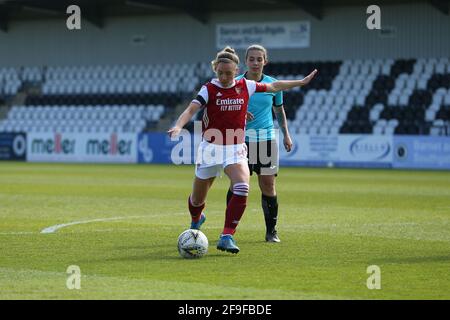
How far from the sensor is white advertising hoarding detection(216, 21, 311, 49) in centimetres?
4234

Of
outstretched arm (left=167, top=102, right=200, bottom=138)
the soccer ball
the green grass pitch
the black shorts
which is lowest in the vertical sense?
the green grass pitch

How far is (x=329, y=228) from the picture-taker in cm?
1327

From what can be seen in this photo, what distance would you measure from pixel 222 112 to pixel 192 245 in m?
1.49

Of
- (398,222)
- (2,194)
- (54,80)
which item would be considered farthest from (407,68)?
(398,222)

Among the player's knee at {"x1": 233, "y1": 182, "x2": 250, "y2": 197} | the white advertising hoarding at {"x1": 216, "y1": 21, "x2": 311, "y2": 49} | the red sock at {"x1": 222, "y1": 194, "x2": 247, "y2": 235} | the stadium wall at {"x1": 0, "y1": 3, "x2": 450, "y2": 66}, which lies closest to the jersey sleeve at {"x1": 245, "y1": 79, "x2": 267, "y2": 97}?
the player's knee at {"x1": 233, "y1": 182, "x2": 250, "y2": 197}

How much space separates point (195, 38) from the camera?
45.4 m

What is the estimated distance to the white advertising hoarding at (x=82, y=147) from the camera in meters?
38.6

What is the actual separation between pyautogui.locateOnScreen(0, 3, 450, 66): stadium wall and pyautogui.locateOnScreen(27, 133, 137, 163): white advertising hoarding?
8.07 meters

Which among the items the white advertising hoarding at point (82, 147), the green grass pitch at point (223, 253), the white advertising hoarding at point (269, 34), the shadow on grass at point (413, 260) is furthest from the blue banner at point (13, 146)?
the shadow on grass at point (413, 260)

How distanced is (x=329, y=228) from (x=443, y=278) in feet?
15.3

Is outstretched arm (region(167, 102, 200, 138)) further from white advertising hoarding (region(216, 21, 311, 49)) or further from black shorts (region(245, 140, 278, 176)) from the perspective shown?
white advertising hoarding (region(216, 21, 311, 49))

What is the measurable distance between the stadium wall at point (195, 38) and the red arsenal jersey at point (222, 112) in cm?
2984

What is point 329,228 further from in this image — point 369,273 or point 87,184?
point 87,184

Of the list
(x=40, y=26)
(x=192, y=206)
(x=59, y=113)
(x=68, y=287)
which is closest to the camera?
(x=68, y=287)
